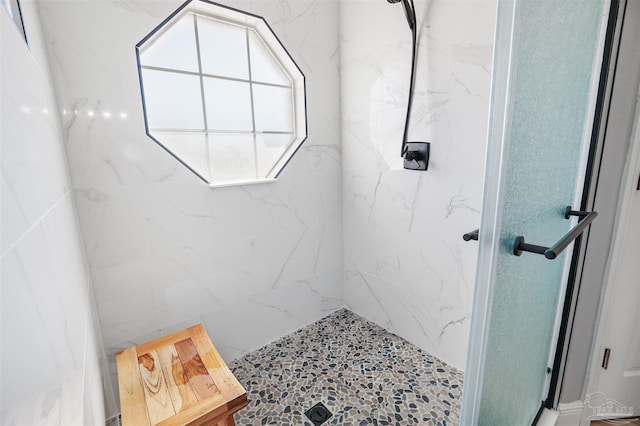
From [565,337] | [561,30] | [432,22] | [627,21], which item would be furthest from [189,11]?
[565,337]

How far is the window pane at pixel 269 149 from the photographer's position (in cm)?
176

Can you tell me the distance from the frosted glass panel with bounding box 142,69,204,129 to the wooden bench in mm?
1008

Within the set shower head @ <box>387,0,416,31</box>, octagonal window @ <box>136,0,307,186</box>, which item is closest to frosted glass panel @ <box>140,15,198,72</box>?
octagonal window @ <box>136,0,307,186</box>

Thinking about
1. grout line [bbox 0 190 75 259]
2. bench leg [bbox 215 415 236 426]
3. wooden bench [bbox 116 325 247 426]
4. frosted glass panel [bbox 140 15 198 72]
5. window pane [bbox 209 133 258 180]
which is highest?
frosted glass panel [bbox 140 15 198 72]

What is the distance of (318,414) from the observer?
1365 millimetres

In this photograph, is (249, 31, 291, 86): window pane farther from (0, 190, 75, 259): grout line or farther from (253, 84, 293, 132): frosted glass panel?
Result: (0, 190, 75, 259): grout line

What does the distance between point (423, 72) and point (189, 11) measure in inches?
46.0

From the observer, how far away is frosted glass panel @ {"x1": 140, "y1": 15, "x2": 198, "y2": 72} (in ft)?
4.44

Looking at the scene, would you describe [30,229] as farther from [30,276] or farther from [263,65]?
[263,65]

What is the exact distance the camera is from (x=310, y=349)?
181 centimetres

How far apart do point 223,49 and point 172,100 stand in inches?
15.4

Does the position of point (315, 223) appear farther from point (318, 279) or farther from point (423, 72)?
point (423, 72)

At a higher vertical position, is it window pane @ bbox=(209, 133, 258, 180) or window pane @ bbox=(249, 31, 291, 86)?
window pane @ bbox=(249, 31, 291, 86)

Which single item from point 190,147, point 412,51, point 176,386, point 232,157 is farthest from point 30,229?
point 412,51
